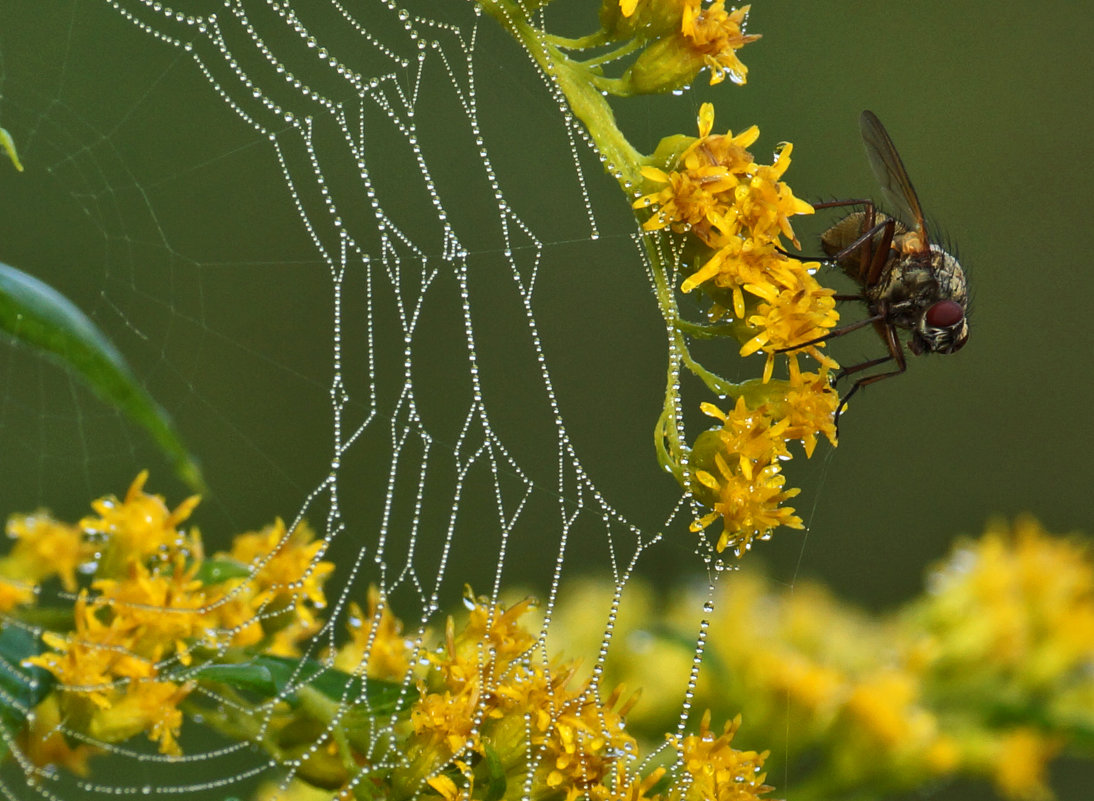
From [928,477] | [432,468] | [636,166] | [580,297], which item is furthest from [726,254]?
[928,477]

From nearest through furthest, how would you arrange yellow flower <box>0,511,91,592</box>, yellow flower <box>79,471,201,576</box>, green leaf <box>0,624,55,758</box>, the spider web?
green leaf <box>0,624,55,758</box> → yellow flower <box>79,471,201,576</box> → yellow flower <box>0,511,91,592</box> → the spider web

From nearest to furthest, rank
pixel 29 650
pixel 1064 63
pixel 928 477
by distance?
pixel 29 650 → pixel 928 477 → pixel 1064 63

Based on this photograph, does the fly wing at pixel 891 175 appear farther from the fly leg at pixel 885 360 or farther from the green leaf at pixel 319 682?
the green leaf at pixel 319 682

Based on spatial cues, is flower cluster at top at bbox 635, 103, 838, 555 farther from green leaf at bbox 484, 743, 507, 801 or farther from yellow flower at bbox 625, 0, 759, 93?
green leaf at bbox 484, 743, 507, 801

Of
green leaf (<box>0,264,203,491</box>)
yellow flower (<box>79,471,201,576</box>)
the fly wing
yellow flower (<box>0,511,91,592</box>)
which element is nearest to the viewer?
green leaf (<box>0,264,203,491</box>)

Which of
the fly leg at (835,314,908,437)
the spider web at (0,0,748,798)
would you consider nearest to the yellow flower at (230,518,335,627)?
the fly leg at (835,314,908,437)

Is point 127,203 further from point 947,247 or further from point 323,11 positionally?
point 947,247
